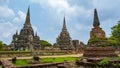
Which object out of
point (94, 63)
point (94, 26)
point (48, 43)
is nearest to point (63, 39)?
point (48, 43)

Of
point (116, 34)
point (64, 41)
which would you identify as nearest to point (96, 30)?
point (116, 34)

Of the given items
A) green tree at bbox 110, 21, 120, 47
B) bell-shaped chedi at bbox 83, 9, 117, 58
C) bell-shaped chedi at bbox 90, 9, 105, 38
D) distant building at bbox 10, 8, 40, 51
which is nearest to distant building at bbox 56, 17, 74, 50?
distant building at bbox 10, 8, 40, 51

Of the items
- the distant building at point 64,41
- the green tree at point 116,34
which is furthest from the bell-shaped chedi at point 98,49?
the distant building at point 64,41

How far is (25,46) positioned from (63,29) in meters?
17.9

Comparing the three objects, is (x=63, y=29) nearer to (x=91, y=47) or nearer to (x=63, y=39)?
(x=63, y=39)

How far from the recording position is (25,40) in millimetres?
67750

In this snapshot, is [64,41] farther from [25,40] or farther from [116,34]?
[116,34]

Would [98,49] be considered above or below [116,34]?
below

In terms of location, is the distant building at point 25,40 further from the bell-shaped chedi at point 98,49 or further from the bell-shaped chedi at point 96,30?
the bell-shaped chedi at point 98,49

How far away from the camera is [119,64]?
38.2 feet

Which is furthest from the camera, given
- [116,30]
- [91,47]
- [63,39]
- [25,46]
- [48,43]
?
[48,43]

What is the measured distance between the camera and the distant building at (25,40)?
66.4 meters

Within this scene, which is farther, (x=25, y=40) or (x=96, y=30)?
(x=25, y=40)

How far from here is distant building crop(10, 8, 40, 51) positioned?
6638 cm
